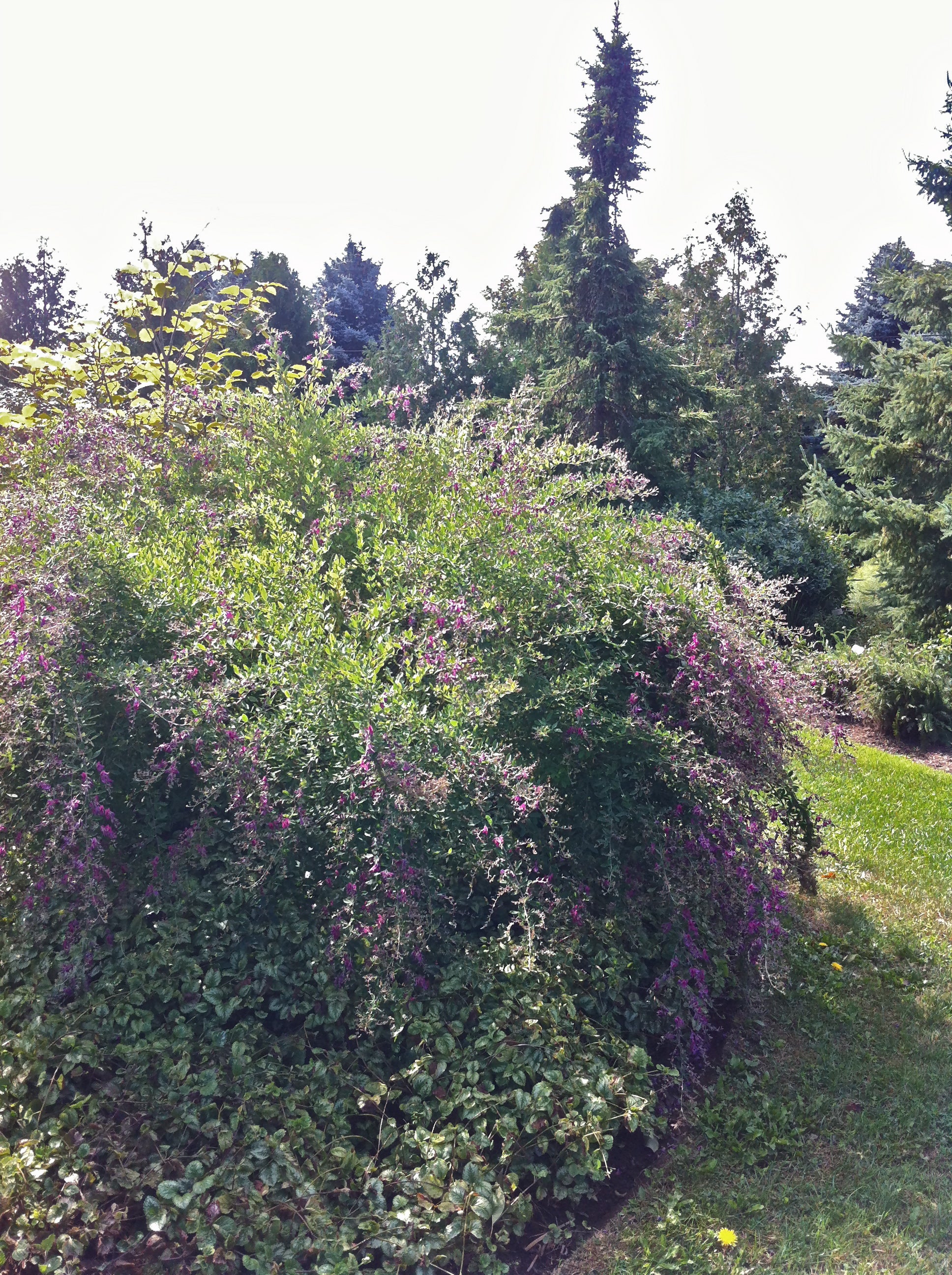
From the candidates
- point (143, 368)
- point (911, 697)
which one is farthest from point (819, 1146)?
point (911, 697)

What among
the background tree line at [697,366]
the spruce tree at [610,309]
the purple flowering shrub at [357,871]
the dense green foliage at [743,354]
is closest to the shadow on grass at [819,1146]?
the purple flowering shrub at [357,871]

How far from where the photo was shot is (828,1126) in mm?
3176

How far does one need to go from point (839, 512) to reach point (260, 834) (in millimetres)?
10047

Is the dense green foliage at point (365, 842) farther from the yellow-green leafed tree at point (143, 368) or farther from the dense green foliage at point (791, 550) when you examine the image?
the dense green foliage at point (791, 550)

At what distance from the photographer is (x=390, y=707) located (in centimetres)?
290

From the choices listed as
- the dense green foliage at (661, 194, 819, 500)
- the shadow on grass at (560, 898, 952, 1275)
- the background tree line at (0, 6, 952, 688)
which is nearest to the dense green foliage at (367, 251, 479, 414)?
the background tree line at (0, 6, 952, 688)

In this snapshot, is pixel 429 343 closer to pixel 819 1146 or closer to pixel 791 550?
pixel 791 550

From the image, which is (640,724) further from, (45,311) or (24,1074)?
(45,311)

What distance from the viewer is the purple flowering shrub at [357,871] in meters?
2.64

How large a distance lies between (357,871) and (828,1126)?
1.86m

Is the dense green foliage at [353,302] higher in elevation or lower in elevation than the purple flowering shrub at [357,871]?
higher

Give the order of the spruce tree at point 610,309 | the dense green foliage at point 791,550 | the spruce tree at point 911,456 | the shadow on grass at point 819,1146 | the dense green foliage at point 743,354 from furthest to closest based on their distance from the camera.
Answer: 1. the dense green foliage at point 743,354
2. the spruce tree at point 610,309
3. the dense green foliage at point 791,550
4. the spruce tree at point 911,456
5. the shadow on grass at point 819,1146

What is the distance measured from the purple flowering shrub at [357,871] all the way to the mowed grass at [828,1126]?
248mm

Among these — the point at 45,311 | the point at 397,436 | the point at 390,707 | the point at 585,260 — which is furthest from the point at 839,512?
the point at 45,311
